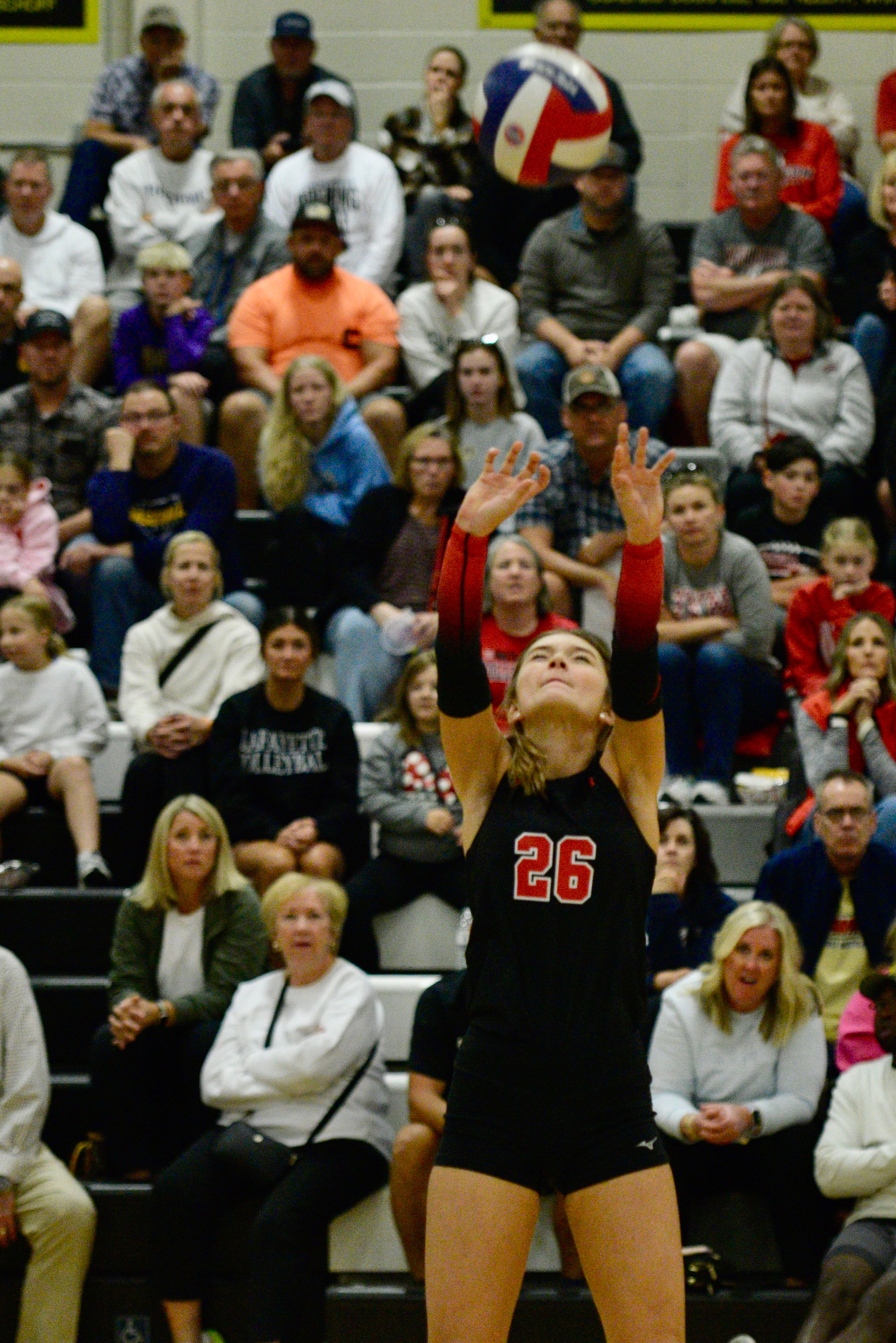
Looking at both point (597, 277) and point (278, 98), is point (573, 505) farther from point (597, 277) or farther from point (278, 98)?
point (278, 98)

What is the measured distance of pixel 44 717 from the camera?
6.30 meters

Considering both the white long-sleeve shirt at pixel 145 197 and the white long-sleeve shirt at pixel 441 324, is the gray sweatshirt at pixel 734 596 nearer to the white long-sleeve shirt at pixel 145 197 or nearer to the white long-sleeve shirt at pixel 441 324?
the white long-sleeve shirt at pixel 441 324

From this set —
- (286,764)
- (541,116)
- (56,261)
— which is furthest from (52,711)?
(56,261)

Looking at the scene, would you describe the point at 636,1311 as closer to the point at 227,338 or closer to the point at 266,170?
the point at 227,338

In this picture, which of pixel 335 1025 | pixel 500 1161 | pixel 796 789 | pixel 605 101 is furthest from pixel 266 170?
pixel 500 1161

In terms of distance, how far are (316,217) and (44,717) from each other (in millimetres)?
2855

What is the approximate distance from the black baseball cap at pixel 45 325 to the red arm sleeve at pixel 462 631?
4.65m

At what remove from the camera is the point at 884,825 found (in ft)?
18.7

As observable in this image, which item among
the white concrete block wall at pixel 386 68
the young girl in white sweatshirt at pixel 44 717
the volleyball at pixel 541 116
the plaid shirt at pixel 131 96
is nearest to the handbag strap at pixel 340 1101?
the young girl in white sweatshirt at pixel 44 717

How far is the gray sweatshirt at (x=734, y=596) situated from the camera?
6.48m

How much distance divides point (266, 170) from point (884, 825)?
554cm

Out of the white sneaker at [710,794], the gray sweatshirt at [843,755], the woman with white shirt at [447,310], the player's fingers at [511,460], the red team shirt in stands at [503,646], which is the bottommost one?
the white sneaker at [710,794]

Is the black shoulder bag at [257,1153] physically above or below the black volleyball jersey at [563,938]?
below

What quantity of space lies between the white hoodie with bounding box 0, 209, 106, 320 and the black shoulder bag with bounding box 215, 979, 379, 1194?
4.66 m
